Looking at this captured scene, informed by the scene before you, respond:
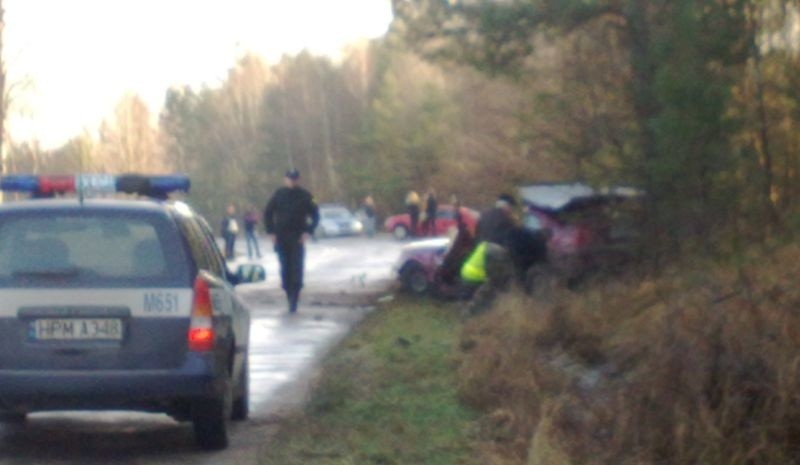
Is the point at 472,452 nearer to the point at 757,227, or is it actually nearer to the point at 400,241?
the point at 757,227

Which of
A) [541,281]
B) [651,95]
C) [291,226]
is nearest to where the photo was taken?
[651,95]

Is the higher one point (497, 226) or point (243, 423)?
point (497, 226)

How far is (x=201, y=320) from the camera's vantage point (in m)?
10.2

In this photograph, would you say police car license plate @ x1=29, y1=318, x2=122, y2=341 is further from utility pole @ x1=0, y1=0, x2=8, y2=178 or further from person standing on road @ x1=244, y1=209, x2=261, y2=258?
person standing on road @ x1=244, y1=209, x2=261, y2=258

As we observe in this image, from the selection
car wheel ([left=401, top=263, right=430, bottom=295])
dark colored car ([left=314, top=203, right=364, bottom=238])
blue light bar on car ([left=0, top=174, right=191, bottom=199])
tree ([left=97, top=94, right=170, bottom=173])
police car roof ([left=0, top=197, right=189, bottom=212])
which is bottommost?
dark colored car ([left=314, top=203, right=364, bottom=238])

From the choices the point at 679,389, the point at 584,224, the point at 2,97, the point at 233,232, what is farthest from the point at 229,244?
the point at 679,389

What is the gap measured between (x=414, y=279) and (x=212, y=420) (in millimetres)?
15706

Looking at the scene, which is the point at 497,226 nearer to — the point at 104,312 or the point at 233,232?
the point at 104,312

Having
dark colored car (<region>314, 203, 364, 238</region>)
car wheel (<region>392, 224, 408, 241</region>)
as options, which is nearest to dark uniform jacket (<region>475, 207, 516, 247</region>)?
car wheel (<region>392, 224, 408, 241</region>)

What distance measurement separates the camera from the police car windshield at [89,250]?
1015 cm

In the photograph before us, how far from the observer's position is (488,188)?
109 ft

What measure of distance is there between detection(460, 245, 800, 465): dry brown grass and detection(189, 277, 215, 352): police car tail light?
1.78 m

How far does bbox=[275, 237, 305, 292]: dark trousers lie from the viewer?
70.5 feet

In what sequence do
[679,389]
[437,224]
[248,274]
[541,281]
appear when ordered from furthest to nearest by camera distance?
1. [437,224]
2. [541,281]
3. [248,274]
4. [679,389]
